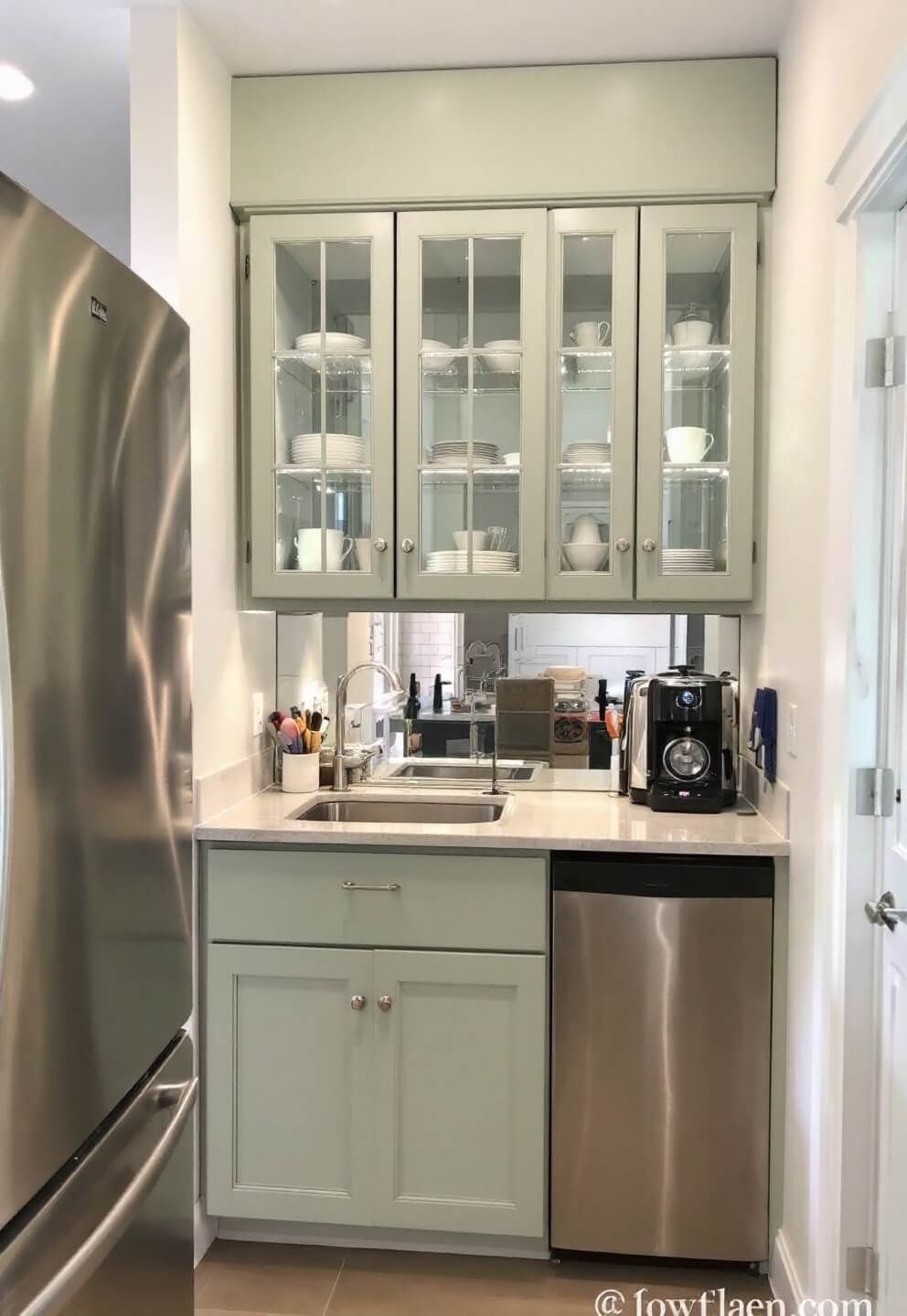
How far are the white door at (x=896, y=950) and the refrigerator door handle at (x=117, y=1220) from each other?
1114 millimetres

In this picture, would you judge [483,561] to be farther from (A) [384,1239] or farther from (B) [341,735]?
(A) [384,1239]

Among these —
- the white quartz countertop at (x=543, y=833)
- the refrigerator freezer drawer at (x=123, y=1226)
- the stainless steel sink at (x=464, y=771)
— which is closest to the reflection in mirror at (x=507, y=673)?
the stainless steel sink at (x=464, y=771)

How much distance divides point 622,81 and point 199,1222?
2.82 m

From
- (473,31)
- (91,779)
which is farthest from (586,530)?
(91,779)

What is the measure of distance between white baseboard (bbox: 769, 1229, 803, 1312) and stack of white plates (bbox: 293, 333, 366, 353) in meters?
2.24

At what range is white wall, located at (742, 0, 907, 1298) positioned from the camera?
1.77m

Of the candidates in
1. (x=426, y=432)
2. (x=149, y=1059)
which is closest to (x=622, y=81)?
(x=426, y=432)

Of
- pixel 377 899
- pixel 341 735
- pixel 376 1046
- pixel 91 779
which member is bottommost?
pixel 376 1046

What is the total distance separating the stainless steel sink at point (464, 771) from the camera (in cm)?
284

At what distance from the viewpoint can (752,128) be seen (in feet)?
7.72

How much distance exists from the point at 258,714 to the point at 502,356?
1.13m

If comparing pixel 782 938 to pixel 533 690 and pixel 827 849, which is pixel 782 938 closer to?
pixel 827 849

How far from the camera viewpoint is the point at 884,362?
5.41 feet

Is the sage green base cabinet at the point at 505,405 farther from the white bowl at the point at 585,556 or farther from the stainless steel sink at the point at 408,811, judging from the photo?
the stainless steel sink at the point at 408,811
